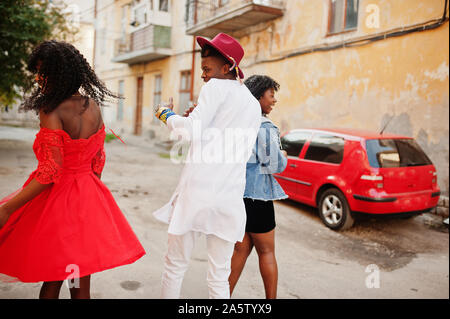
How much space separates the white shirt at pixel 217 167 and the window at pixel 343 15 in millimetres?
6766

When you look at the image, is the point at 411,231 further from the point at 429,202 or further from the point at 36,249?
the point at 36,249

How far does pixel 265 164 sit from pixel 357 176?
325 cm

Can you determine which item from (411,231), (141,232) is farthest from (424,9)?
(141,232)

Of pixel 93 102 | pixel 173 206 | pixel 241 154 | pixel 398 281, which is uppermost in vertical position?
pixel 93 102

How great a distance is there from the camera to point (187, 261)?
77.0 inches

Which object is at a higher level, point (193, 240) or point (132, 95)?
point (132, 95)

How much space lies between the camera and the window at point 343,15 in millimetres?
7766

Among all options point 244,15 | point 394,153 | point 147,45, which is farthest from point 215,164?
point 147,45

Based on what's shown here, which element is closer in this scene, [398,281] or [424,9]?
[398,281]

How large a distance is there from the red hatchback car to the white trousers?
11.4ft

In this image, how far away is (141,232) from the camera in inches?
179

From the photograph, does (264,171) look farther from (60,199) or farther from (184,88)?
(184,88)

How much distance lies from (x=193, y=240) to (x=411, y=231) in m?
4.82

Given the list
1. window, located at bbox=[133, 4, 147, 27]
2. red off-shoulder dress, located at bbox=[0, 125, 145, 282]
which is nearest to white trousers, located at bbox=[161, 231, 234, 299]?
red off-shoulder dress, located at bbox=[0, 125, 145, 282]
